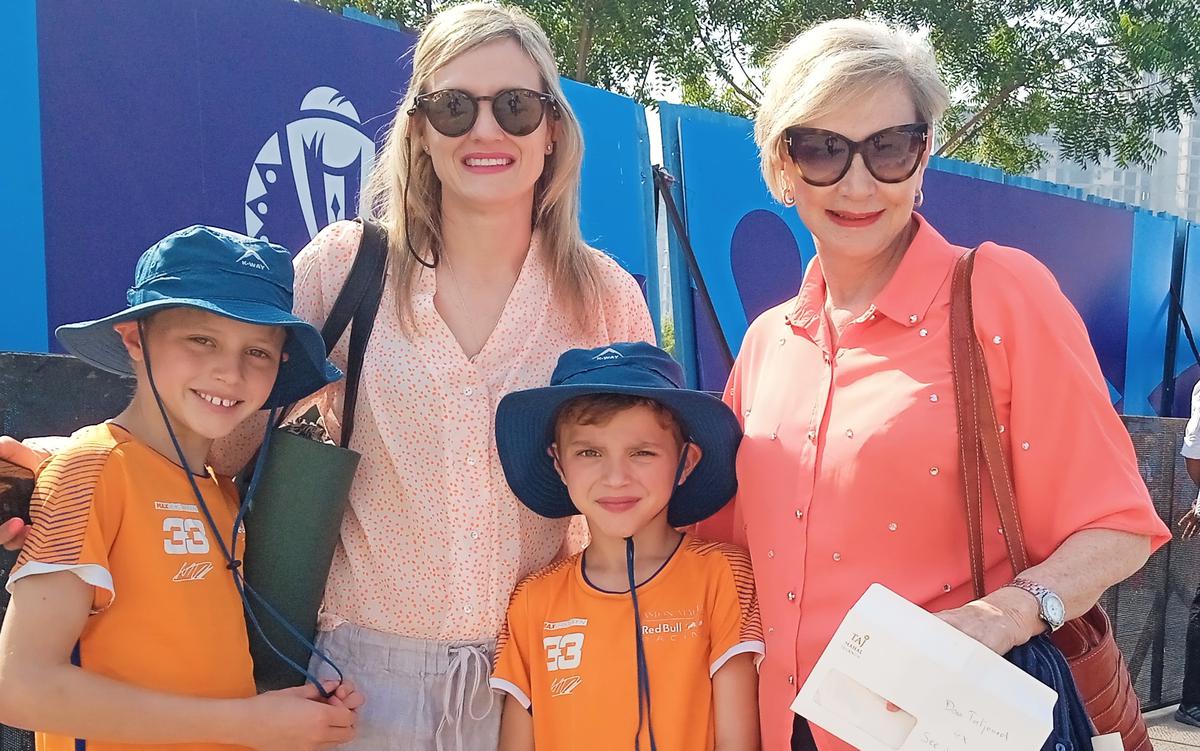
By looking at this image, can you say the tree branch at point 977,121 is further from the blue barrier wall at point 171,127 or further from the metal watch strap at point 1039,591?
the metal watch strap at point 1039,591

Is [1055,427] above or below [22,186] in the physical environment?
below

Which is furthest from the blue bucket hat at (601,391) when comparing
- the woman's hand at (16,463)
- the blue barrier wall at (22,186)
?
the blue barrier wall at (22,186)

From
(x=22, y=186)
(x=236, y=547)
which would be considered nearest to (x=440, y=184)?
(x=236, y=547)

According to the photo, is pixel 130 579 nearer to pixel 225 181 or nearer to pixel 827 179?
pixel 827 179

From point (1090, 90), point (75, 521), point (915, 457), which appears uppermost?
point (1090, 90)

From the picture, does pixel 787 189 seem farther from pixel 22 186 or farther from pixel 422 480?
pixel 22 186

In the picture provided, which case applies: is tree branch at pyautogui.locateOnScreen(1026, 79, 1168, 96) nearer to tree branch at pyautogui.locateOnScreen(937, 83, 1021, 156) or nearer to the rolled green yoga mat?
tree branch at pyautogui.locateOnScreen(937, 83, 1021, 156)

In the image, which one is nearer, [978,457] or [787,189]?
[978,457]

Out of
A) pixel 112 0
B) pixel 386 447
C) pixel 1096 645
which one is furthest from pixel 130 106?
pixel 1096 645

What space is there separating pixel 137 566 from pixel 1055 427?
1485 mm

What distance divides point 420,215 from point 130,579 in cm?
92

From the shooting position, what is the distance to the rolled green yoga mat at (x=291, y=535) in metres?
1.93

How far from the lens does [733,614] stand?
79.0 inches

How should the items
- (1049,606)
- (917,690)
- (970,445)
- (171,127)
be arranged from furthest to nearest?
(171,127)
(970,445)
(1049,606)
(917,690)
